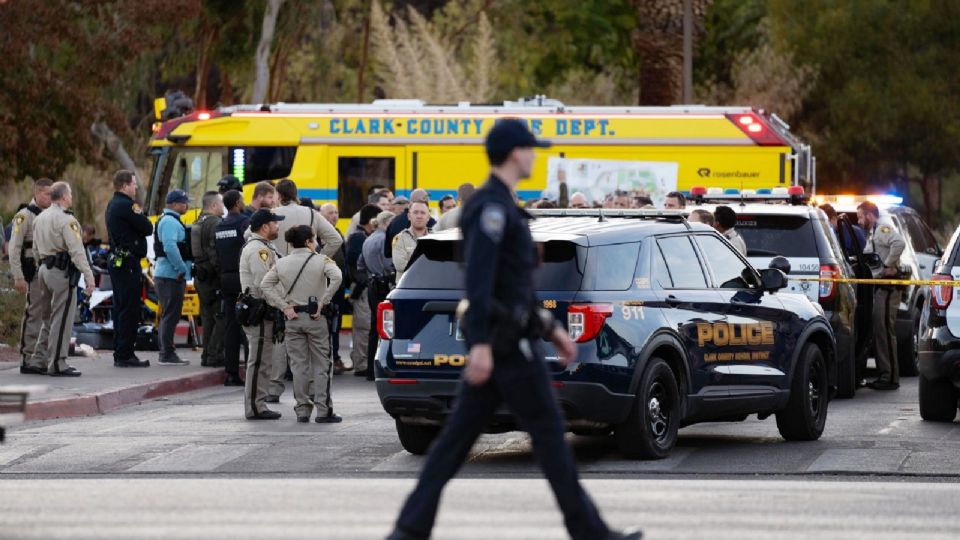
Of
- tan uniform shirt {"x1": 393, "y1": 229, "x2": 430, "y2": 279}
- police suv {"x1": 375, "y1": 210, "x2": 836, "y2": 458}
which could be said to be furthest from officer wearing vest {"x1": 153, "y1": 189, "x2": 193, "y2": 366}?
police suv {"x1": 375, "y1": 210, "x2": 836, "y2": 458}

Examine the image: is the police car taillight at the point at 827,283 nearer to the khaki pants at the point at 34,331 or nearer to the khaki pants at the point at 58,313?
the khaki pants at the point at 58,313

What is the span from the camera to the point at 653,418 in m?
12.2

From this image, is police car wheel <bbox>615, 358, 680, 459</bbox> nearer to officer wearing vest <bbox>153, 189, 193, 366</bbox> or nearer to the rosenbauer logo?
officer wearing vest <bbox>153, 189, 193, 366</bbox>

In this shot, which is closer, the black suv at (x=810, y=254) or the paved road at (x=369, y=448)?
the paved road at (x=369, y=448)

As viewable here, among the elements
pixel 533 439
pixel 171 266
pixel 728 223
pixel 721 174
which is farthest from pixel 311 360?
pixel 721 174

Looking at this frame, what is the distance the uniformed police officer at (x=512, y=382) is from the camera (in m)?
7.87

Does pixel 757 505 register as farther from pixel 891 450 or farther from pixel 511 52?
pixel 511 52

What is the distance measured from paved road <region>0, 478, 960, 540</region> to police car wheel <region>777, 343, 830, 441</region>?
2.32 metres

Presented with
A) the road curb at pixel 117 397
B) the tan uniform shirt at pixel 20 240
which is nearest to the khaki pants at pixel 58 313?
the tan uniform shirt at pixel 20 240

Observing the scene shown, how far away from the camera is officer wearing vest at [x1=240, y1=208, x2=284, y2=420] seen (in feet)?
49.1

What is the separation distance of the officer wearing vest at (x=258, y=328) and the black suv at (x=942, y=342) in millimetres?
5033


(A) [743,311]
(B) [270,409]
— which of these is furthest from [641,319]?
(B) [270,409]

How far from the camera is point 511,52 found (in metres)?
47.4

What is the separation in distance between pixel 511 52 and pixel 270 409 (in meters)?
32.4
